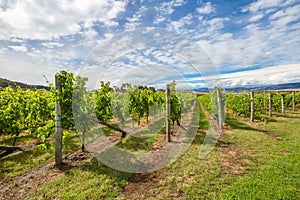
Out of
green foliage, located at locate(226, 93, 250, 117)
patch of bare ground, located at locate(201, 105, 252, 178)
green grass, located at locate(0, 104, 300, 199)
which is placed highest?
green foliage, located at locate(226, 93, 250, 117)

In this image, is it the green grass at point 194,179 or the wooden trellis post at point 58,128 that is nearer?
the green grass at point 194,179

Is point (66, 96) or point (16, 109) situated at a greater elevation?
point (66, 96)

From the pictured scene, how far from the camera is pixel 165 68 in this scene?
397 inches

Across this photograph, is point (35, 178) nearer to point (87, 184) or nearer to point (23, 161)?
point (87, 184)

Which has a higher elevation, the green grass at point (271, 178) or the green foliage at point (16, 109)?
the green foliage at point (16, 109)

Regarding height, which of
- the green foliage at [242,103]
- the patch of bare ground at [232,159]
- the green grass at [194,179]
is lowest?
the patch of bare ground at [232,159]

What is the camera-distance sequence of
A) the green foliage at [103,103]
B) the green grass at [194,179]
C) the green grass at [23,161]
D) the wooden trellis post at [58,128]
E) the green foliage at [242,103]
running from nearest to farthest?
1. the green grass at [194,179]
2. the green grass at [23,161]
3. the wooden trellis post at [58,128]
4. the green foliage at [103,103]
5. the green foliage at [242,103]

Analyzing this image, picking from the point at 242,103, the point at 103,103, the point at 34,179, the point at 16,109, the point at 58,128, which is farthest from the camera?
the point at 242,103

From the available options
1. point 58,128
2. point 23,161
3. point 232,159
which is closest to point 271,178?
point 232,159

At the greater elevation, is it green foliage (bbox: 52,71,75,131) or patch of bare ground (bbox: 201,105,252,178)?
green foliage (bbox: 52,71,75,131)

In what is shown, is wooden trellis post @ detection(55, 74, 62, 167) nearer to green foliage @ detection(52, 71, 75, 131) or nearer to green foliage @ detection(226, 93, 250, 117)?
green foliage @ detection(52, 71, 75, 131)

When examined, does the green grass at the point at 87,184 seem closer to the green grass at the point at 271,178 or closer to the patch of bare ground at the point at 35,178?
the patch of bare ground at the point at 35,178

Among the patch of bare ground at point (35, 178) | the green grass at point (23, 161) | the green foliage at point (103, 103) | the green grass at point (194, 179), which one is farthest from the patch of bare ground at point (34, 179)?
the green foliage at point (103, 103)

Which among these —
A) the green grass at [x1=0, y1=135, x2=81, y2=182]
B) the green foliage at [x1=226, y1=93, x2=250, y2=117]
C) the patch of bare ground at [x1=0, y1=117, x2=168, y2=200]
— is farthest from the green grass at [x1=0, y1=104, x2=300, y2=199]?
the green foliage at [x1=226, y1=93, x2=250, y2=117]
